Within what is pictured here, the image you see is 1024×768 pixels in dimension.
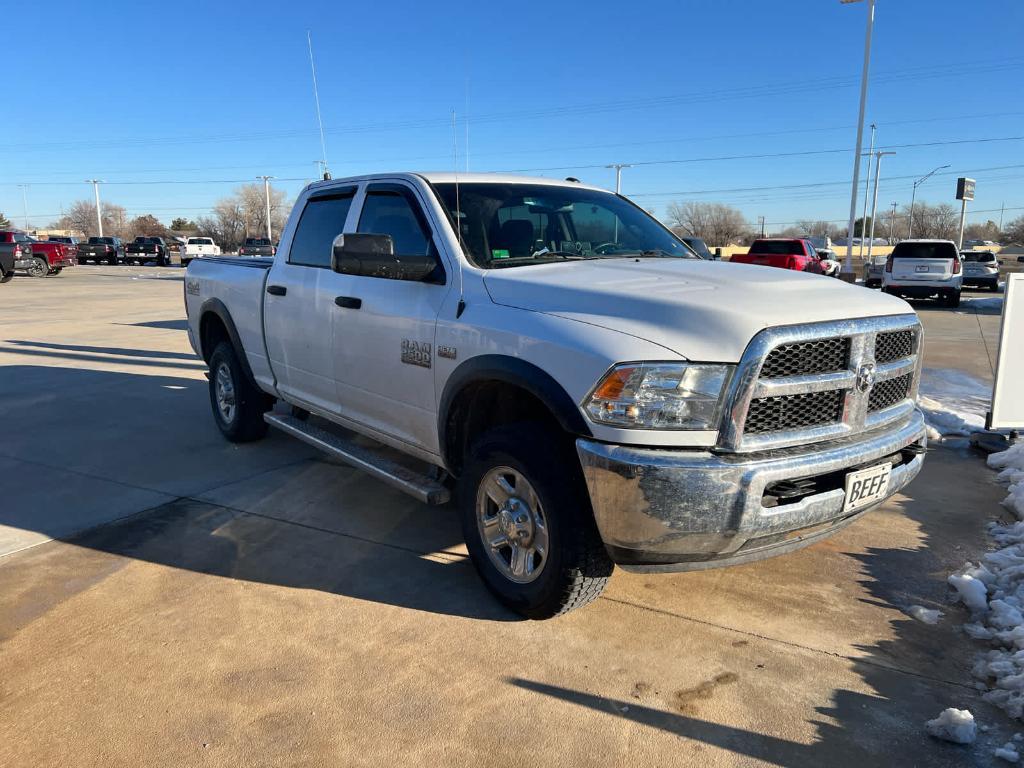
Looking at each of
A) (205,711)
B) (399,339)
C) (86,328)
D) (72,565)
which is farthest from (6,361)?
(205,711)

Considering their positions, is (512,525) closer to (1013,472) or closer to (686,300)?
(686,300)

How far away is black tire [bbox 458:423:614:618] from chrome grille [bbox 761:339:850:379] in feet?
2.71

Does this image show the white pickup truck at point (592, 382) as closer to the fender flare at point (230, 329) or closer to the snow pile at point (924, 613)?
the snow pile at point (924, 613)

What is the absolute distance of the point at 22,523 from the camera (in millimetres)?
4426

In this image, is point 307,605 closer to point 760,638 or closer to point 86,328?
point 760,638

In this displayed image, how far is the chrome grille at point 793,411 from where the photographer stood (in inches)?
110

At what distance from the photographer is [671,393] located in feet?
8.90

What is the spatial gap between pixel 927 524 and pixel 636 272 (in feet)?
8.20

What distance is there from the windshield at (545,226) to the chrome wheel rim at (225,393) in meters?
2.97

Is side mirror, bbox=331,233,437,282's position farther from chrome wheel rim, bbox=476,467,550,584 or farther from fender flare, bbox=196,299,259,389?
fender flare, bbox=196,299,259,389

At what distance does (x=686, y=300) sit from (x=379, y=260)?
1513 millimetres

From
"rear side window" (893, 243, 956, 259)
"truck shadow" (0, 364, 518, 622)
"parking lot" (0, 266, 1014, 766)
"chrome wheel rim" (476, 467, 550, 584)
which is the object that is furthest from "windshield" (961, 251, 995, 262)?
"chrome wheel rim" (476, 467, 550, 584)

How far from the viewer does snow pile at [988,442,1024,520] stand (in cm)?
461

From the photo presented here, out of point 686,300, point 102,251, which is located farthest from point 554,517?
point 102,251
